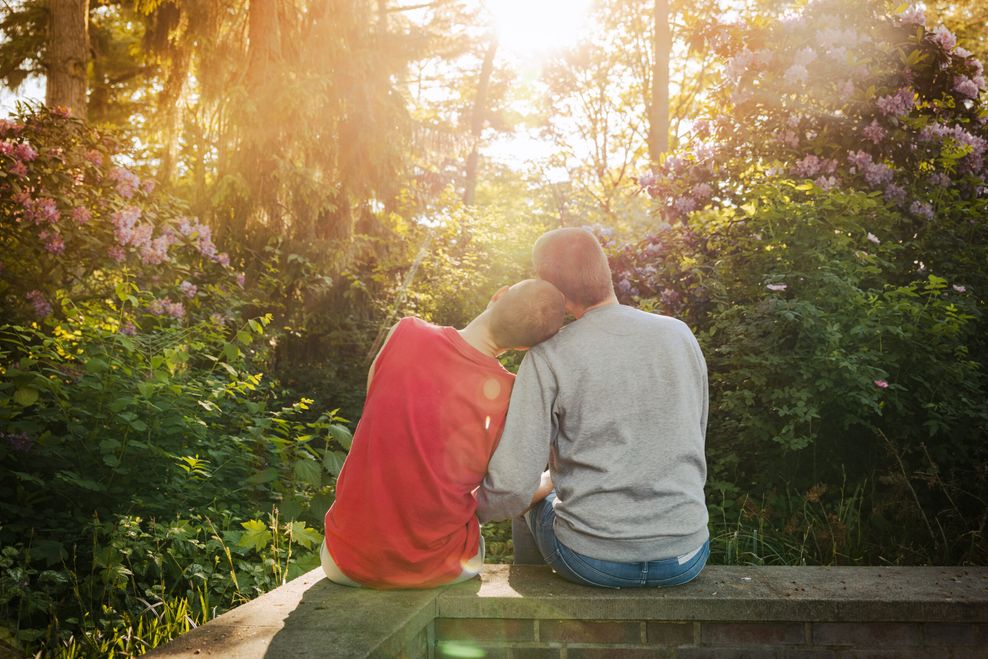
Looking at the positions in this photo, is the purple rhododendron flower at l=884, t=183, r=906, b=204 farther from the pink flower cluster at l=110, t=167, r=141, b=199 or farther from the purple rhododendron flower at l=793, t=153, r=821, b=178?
the pink flower cluster at l=110, t=167, r=141, b=199

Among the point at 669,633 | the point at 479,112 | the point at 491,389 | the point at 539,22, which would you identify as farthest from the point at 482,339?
the point at 479,112

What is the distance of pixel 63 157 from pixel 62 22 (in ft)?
12.6

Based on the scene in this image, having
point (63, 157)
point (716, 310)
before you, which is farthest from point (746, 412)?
point (63, 157)

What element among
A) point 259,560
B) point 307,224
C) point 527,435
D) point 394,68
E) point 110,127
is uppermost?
point 394,68

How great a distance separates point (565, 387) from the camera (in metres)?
2.52

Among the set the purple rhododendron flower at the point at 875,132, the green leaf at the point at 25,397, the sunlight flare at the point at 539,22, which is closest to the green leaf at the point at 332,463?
the green leaf at the point at 25,397

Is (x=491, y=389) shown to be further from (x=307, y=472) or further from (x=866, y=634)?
(x=307, y=472)

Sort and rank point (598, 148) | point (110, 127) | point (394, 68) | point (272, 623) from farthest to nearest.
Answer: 1. point (598, 148)
2. point (394, 68)
3. point (110, 127)
4. point (272, 623)

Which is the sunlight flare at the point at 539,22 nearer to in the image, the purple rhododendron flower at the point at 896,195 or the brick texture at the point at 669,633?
the purple rhododendron flower at the point at 896,195

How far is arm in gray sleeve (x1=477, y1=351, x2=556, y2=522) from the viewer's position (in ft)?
8.19

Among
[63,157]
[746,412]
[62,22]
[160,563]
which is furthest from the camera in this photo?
[62,22]

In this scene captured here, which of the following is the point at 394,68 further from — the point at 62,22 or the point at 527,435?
the point at 527,435

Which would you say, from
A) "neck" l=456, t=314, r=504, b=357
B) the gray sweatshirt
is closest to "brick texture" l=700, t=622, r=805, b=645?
the gray sweatshirt

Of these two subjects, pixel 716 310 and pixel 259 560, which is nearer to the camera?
pixel 259 560
